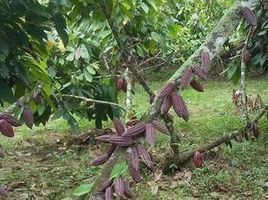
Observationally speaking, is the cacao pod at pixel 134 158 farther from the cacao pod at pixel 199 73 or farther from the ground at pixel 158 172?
the ground at pixel 158 172

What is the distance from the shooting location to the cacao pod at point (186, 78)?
1.04m

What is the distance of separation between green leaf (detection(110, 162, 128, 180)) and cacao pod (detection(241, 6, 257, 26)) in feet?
1.59

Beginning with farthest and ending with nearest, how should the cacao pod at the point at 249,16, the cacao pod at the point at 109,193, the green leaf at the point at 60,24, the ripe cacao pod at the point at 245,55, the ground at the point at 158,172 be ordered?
the ground at the point at 158,172 < the ripe cacao pod at the point at 245,55 < the green leaf at the point at 60,24 < the cacao pod at the point at 249,16 < the cacao pod at the point at 109,193

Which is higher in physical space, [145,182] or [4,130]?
[4,130]

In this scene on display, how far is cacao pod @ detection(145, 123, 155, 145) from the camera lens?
0.98m

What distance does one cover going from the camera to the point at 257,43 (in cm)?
439

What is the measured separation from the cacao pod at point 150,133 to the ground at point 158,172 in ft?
4.56

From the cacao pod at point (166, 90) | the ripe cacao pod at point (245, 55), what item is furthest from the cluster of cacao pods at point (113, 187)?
the ripe cacao pod at point (245, 55)

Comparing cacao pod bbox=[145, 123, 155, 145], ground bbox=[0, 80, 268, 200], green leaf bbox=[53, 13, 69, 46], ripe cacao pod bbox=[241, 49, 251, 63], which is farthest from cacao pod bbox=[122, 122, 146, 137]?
ripe cacao pod bbox=[241, 49, 251, 63]

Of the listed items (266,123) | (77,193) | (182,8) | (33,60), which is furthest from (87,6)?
(182,8)

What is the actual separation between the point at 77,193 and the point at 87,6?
1369 mm

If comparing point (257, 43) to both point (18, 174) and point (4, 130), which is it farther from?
point (4, 130)

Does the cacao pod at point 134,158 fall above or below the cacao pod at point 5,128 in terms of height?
below

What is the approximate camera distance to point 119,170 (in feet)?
3.24
